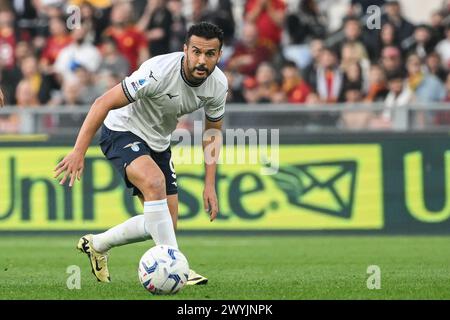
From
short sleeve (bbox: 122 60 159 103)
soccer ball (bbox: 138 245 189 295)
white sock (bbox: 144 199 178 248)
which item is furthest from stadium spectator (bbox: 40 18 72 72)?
soccer ball (bbox: 138 245 189 295)

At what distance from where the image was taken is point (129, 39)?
18.9m

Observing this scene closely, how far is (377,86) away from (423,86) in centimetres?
70

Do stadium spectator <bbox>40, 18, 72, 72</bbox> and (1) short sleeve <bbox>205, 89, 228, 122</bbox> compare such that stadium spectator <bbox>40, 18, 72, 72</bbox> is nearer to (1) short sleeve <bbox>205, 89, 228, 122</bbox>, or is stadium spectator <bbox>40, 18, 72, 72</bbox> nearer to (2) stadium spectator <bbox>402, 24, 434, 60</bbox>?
(2) stadium spectator <bbox>402, 24, 434, 60</bbox>

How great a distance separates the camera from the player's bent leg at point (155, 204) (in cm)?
937

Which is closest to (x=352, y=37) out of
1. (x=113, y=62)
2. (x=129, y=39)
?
(x=129, y=39)

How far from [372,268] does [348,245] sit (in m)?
3.35

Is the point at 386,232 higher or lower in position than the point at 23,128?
lower

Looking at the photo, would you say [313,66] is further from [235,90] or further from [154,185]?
[154,185]

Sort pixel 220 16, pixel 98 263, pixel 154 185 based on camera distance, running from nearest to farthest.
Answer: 1. pixel 154 185
2. pixel 98 263
3. pixel 220 16

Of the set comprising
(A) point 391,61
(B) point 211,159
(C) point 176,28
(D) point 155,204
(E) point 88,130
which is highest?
(C) point 176,28
